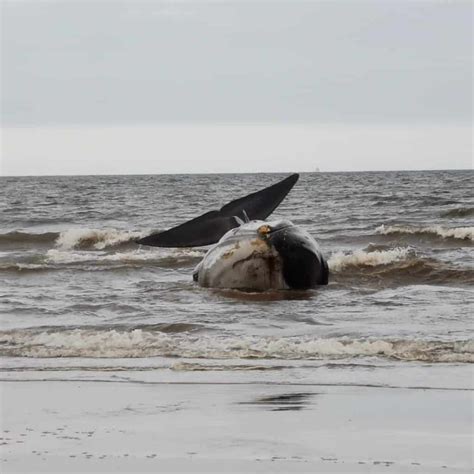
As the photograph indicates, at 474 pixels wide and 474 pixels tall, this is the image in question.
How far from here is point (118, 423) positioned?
22.0 feet

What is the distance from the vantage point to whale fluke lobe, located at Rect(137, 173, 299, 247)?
14266 millimetres

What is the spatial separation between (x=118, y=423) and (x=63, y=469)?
47.0 inches

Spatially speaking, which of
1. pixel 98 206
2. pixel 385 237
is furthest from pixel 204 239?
pixel 98 206

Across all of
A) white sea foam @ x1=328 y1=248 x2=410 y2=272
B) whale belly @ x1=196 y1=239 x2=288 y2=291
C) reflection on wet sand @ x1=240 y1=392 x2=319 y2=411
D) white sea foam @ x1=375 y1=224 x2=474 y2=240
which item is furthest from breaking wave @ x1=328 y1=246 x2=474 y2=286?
reflection on wet sand @ x1=240 y1=392 x2=319 y2=411

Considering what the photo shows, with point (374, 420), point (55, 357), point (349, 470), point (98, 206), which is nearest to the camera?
point (349, 470)

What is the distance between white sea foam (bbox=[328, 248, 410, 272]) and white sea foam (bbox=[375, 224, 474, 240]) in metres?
6.07

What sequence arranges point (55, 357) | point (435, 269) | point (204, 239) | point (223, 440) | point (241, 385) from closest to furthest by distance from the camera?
1. point (223, 440)
2. point (241, 385)
3. point (55, 357)
4. point (204, 239)
5. point (435, 269)

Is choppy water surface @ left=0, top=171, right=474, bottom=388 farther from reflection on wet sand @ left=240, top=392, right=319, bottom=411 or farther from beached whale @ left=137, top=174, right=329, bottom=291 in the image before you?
reflection on wet sand @ left=240, top=392, right=319, bottom=411

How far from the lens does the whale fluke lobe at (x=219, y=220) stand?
14.3 metres

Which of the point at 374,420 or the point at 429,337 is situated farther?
the point at 429,337

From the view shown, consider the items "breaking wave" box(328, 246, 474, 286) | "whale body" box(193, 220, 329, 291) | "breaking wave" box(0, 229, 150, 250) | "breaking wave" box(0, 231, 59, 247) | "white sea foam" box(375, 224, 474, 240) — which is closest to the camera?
"whale body" box(193, 220, 329, 291)

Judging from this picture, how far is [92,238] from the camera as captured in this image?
2806 cm

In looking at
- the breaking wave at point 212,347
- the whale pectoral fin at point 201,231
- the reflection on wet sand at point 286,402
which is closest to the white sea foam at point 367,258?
the whale pectoral fin at point 201,231

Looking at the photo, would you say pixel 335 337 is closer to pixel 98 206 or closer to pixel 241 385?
pixel 241 385
